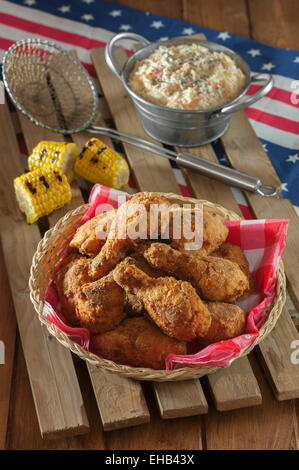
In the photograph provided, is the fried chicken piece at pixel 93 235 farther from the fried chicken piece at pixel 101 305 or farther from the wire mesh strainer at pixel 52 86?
the wire mesh strainer at pixel 52 86

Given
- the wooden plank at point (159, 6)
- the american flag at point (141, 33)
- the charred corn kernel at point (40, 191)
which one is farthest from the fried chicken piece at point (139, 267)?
the wooden plank at point (159, 6)

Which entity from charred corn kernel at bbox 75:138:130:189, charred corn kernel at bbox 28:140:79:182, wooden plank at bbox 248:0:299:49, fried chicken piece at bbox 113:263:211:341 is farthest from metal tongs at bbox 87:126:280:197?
wooden plank at bbox 248:0:299:49

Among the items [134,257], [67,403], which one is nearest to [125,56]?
[134,257]

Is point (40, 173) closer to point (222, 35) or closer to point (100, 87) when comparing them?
point (100, 87)

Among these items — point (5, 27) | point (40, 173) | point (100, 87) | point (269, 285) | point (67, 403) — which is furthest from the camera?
point (5, 27)

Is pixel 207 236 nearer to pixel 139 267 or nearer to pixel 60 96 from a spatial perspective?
pixel 139 267

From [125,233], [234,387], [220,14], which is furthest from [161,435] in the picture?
[220,14]
